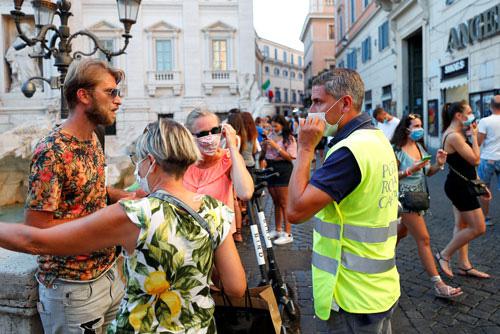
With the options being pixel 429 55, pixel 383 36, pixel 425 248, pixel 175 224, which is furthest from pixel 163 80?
pixel 175 224

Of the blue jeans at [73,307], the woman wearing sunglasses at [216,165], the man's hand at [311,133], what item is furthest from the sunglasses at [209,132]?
the blue jeans at [73,307]

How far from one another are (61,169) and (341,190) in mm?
1255

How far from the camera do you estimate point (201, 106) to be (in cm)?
323

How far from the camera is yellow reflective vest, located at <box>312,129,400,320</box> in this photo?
6.54ft

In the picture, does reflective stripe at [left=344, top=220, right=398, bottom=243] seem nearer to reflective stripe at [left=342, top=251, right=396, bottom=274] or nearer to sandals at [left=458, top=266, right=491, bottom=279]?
reflective stripe at [left=342, top=251, right=396, bottom=274]

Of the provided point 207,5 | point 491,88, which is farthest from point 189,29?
point 491,88

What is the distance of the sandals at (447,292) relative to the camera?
4.18m

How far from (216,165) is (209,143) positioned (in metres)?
0.19

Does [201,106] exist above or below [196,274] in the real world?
above

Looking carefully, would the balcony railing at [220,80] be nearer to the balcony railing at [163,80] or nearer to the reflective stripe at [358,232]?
the balcony railing at [163,80]

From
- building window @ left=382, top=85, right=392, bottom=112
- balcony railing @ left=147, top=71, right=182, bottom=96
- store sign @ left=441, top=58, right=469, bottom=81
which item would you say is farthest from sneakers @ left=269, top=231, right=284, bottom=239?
balcony railing @ left=147, top=71, right=182, bottom=96

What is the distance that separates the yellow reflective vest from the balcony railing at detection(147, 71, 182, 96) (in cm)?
2645

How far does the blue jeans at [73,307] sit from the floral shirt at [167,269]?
16.2 inches

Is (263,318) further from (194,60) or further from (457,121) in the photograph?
(194,60)
